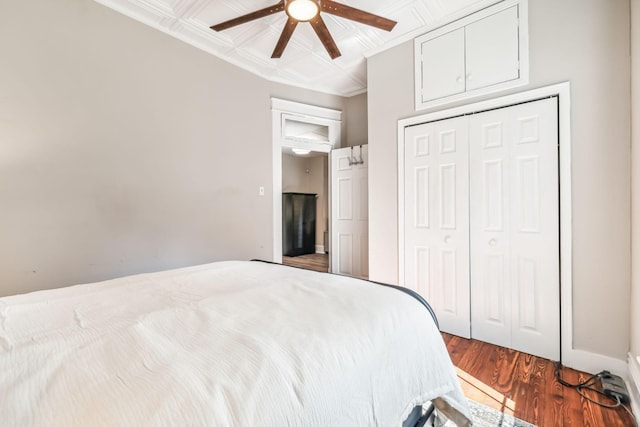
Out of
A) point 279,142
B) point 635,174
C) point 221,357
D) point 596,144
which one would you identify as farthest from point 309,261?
point 221,357

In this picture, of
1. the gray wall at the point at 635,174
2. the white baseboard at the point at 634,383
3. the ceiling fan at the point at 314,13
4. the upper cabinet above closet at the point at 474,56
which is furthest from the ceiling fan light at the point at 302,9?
the white baseboard at the point at 634,383

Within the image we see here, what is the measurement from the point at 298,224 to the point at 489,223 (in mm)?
4620

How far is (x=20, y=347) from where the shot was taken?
0.77 m

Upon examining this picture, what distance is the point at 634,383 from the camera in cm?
158

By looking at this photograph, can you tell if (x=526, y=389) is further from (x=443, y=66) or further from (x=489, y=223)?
(x=443, y=66)

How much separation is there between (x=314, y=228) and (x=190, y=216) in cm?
427

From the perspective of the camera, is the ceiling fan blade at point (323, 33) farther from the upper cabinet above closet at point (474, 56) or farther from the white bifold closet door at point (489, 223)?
the white bifold closet door at point (489, 223)

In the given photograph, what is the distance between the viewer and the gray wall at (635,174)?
1.63m

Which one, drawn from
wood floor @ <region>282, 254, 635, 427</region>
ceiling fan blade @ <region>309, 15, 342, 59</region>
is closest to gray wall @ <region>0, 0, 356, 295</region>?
ceiling fan blade @ <region>309, 15, 342, 59</region>

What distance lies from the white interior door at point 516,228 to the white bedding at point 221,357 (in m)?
1.43

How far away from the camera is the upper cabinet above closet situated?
219cm

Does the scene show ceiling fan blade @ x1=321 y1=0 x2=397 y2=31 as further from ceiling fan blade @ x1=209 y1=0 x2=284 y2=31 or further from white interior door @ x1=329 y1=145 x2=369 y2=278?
white interior door @ x1=329 y1=145 x2=369 y2=278

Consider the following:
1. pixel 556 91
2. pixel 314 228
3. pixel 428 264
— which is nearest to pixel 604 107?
pixel 556 91

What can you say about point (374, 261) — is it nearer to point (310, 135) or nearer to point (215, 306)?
point (310, 135)
